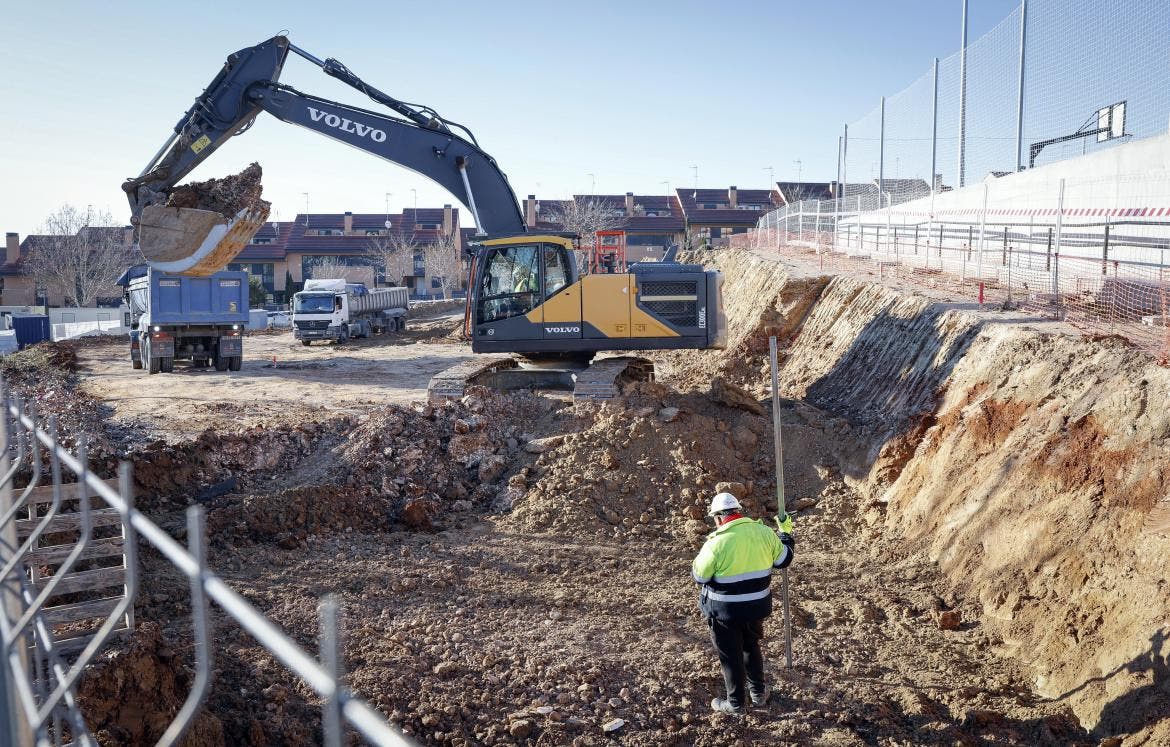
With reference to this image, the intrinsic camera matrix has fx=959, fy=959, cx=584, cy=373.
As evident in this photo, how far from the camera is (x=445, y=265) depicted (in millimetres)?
60031

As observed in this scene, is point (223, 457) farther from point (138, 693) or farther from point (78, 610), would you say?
point (138, 693)

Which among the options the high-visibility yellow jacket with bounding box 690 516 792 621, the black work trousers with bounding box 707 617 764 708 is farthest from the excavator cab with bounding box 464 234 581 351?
the black work trousers with bounding box 707 617 764 708

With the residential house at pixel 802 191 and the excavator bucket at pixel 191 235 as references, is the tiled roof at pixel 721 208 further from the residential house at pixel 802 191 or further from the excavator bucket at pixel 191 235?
Result: the excavator bucket at pixel 191 235

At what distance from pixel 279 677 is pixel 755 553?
3.44 metres

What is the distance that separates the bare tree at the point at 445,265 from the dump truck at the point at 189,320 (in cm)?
3473

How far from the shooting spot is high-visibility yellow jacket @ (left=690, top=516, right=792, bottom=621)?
6809 millimetres

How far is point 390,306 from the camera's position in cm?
3859

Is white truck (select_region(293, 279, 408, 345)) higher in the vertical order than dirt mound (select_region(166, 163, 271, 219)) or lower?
lower

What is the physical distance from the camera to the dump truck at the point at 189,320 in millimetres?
22984

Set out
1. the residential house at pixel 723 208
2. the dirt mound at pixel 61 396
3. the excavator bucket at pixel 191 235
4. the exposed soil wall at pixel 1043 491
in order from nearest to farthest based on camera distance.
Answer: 1. the exposed soil wall at pixel 1043 491
2. the dirt mound at pixel 61 396
3. the excavator bucket at pixel 191 235
4. the residential house at pixel 723 208

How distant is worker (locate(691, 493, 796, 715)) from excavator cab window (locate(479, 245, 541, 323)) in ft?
28.5

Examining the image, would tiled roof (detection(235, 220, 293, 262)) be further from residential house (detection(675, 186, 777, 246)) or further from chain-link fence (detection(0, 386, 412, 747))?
chain-link fence (detection(0, 386, 412, 747))

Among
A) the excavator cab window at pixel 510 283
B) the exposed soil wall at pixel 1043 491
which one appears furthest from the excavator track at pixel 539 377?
the exposed soil wall at pixel 1043 491

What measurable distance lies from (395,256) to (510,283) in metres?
49.8
